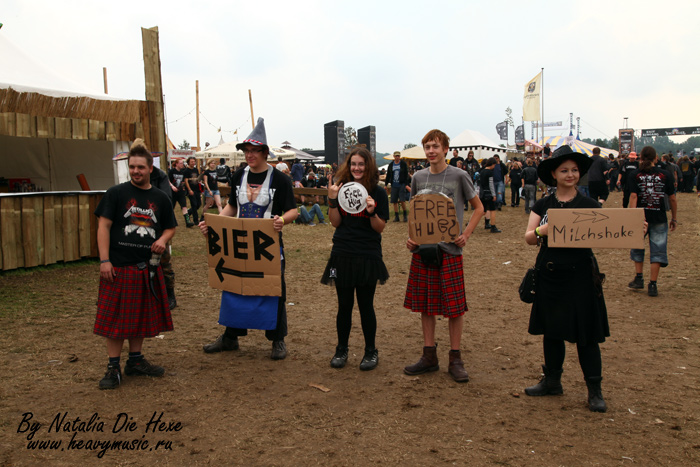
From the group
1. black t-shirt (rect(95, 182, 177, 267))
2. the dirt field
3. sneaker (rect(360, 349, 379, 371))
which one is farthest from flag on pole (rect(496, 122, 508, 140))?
black t-shirt (rect(95, 182, 177, 267))

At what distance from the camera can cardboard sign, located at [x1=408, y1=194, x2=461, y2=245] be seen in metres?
4.40

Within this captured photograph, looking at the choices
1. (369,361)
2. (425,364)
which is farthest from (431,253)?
(369,361)

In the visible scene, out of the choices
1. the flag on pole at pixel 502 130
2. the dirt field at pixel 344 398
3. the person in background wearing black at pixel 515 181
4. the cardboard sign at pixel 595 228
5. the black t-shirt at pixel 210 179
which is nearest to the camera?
the dirt field at pixel 344 398

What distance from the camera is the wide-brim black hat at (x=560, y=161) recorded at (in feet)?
12.9

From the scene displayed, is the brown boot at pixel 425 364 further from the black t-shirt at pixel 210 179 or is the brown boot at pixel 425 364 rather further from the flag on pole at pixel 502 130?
the flag on pole at pixel 502 130

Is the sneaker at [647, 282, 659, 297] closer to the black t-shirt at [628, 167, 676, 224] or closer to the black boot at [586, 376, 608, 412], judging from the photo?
the black t-shirt at [628, 167, 676, 224]

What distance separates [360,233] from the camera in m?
4.65

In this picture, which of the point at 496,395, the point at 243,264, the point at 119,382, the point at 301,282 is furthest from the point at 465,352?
the point at 301,282

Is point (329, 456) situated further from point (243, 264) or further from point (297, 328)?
point (297, 328)

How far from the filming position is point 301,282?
8.68 m

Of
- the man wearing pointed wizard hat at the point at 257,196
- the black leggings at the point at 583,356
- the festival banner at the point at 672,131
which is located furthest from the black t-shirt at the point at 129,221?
the festival banner at the point at 672,131

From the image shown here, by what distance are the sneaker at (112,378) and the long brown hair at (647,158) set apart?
260 inches

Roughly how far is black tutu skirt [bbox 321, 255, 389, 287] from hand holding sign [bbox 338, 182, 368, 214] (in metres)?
0.41

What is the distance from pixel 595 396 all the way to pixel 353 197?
230 centimetres
